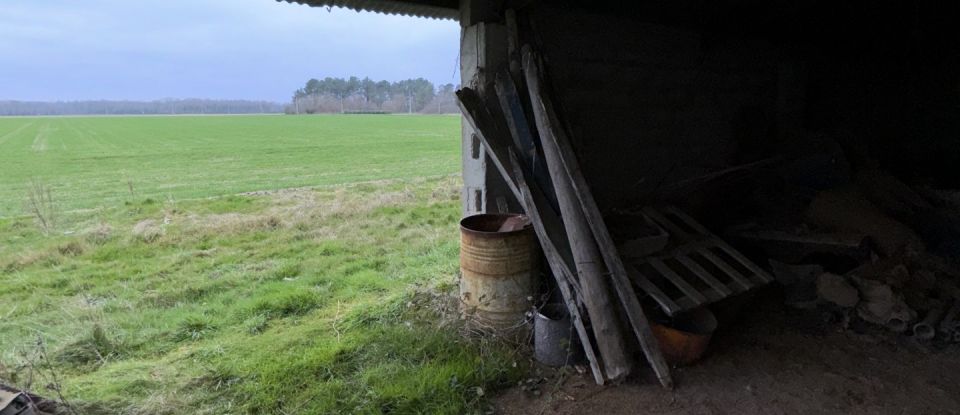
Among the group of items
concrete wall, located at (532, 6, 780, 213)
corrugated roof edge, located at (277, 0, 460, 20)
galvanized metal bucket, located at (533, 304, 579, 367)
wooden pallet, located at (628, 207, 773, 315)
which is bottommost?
galvanized metal bucket, located at (533, 304, 579, 367)

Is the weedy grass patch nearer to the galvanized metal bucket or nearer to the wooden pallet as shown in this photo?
the galvanized metal bucket

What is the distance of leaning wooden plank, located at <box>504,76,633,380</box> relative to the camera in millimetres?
3271

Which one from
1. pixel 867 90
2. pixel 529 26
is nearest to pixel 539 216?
pixel 529 26

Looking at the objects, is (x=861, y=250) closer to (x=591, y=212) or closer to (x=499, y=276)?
(x=591, y=212)

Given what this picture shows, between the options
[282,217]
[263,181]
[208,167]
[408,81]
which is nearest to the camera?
[282,217]

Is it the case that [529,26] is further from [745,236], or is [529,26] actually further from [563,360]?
[745,236]

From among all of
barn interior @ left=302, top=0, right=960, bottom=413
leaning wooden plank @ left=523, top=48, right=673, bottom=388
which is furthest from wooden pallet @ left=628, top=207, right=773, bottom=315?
leaning wooden plank @ left=523, top=48, right=673, bottom=388

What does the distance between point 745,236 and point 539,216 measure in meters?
2.34

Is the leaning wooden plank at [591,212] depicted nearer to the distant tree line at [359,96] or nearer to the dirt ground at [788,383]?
the dirt ground at [788,383]

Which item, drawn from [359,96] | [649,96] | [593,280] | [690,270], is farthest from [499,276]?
[359,96]

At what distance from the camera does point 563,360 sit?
11.3 feet

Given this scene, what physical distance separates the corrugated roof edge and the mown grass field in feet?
7.86

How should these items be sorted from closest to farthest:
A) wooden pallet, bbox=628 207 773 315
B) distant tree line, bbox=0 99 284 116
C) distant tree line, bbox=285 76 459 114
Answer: wooden pallet, bbox=628 207 773 315 → distant tree line, bbox=285 76 459 114 → distant tree line, bbox=0 99 284 116

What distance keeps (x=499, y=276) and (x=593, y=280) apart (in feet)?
2.21
